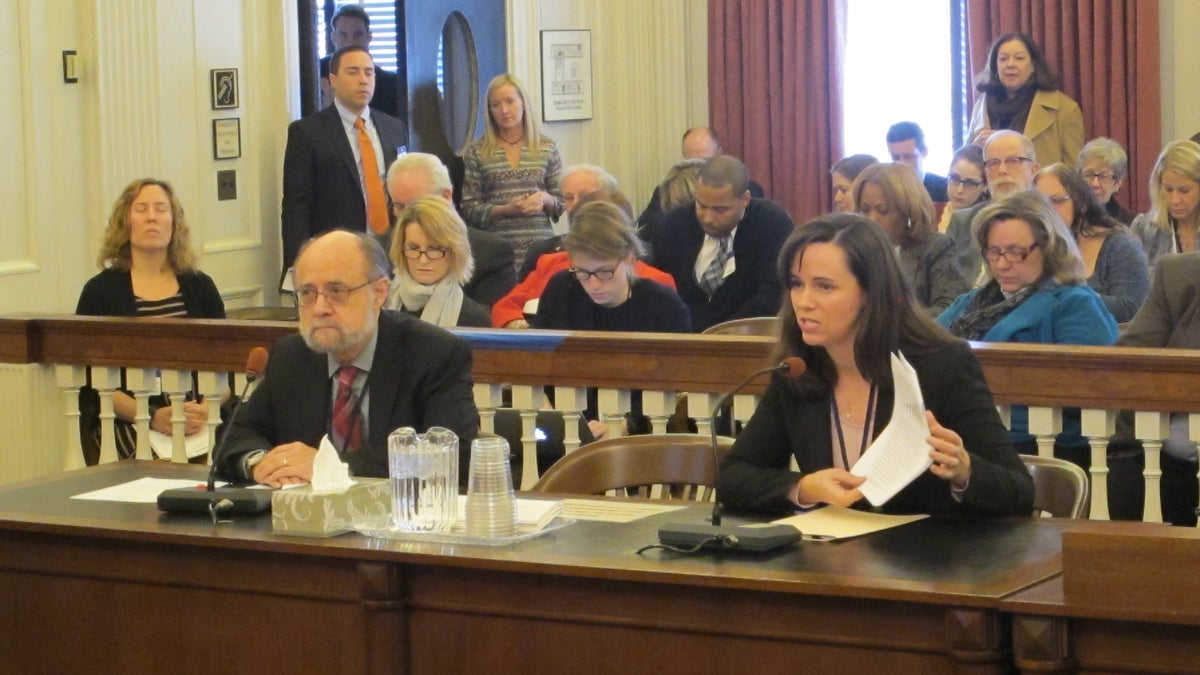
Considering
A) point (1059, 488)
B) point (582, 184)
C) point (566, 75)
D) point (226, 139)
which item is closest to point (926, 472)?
point (1059, 488)

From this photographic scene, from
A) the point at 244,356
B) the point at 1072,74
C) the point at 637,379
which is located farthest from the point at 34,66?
the point at 1072,74

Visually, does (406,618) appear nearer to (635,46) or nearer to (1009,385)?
→ (1009,385)

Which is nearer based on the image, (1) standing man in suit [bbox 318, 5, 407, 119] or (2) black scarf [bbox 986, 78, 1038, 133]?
(1) standing man in suit [bbox 318, 5, 407, 119]

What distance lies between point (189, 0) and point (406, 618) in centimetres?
464

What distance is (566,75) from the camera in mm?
9578

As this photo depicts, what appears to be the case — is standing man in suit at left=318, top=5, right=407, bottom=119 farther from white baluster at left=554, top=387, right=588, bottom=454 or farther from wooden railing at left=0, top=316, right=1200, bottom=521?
white baluster at left=554, top=387, right=588, bottom=454

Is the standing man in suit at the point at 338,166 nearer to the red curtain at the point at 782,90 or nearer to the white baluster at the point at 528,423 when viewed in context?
the white baluster at the point at 528,423

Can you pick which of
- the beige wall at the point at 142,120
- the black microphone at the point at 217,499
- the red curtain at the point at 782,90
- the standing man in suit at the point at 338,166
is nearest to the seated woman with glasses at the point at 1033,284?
the black microphone at the point at 217,499

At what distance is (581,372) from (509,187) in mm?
3468

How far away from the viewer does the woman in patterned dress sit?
305 inches

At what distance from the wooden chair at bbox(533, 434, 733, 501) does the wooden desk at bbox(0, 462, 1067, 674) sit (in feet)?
1.31

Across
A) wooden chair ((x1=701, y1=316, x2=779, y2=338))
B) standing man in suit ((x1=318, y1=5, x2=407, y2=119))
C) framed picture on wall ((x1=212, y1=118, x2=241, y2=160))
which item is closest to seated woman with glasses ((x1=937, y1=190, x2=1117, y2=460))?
wooden chair ((x1=701, y1=316, x2=779, y2=338))

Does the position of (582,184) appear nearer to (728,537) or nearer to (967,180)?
(967,180)

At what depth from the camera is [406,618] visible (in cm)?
294
